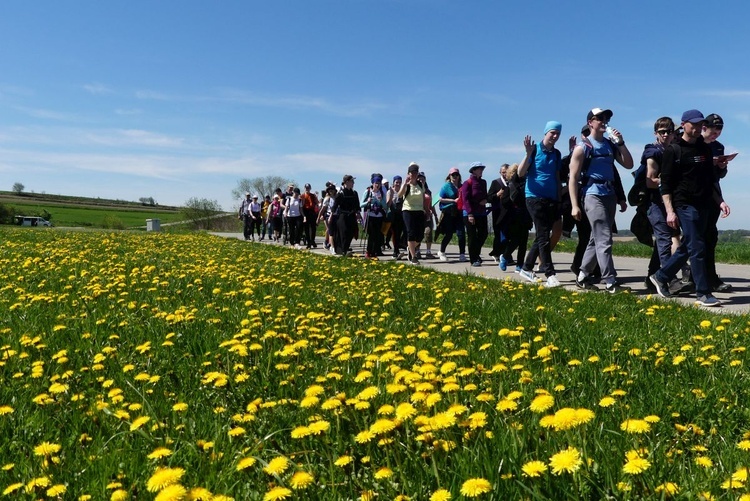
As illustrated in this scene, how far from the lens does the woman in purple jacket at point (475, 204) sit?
12023 millimetres

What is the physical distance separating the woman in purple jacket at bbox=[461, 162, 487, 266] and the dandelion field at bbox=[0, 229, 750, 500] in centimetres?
626

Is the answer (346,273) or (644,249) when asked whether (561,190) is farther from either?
(644,249)

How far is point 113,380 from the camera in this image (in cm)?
317

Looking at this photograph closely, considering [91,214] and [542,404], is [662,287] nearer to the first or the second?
[542,404]

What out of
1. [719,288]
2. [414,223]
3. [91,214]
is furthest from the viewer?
[91,214]

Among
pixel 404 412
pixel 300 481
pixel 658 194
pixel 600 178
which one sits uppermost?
pixel 600 178

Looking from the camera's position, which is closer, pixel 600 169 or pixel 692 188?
pixel 692 188

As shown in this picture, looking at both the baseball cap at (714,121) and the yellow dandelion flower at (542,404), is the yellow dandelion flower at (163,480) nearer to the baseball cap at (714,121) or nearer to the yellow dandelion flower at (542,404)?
the yellow dandelion flower at (542,404)

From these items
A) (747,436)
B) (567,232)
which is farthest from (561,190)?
(747,436)

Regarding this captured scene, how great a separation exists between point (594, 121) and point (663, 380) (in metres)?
5.00

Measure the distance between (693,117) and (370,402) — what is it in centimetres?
545

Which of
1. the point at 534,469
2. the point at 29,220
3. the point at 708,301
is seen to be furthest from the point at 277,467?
the point at 29,220

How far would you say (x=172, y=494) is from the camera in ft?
5.27

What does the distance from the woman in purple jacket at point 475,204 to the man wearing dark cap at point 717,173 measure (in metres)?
4.79
